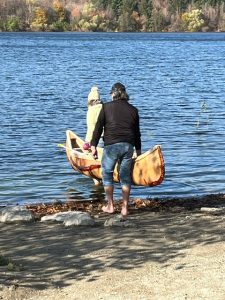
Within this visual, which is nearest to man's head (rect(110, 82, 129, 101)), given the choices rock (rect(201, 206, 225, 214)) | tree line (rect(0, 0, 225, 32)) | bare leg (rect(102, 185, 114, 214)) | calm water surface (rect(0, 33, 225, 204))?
bare leg (rect(102, 185, 114, 214))

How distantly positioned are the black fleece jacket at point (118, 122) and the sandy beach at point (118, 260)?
1.29 meters

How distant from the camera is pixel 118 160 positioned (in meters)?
11.7

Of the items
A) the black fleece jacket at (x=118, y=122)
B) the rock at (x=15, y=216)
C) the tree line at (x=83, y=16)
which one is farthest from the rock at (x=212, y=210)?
the tree line at (x=83, y=16)

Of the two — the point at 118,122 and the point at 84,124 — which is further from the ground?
the point at 118,122

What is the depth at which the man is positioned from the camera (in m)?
11.2

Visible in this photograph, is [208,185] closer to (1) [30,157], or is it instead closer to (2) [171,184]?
(2) [171,184]

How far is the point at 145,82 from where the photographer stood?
1807 inches

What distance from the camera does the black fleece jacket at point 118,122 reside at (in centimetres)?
1121

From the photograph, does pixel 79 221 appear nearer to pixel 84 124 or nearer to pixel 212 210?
pixel 212 210

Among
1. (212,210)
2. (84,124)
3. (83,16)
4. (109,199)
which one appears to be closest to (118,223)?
(109,199)

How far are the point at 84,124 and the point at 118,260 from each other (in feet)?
61.3

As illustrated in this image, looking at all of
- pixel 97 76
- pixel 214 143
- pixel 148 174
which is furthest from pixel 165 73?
pixel 148 174

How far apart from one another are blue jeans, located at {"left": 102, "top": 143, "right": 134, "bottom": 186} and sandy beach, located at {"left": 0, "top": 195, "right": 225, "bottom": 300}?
750 millimetres

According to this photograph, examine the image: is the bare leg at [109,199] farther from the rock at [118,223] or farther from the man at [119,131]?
the rock at [118,223]
